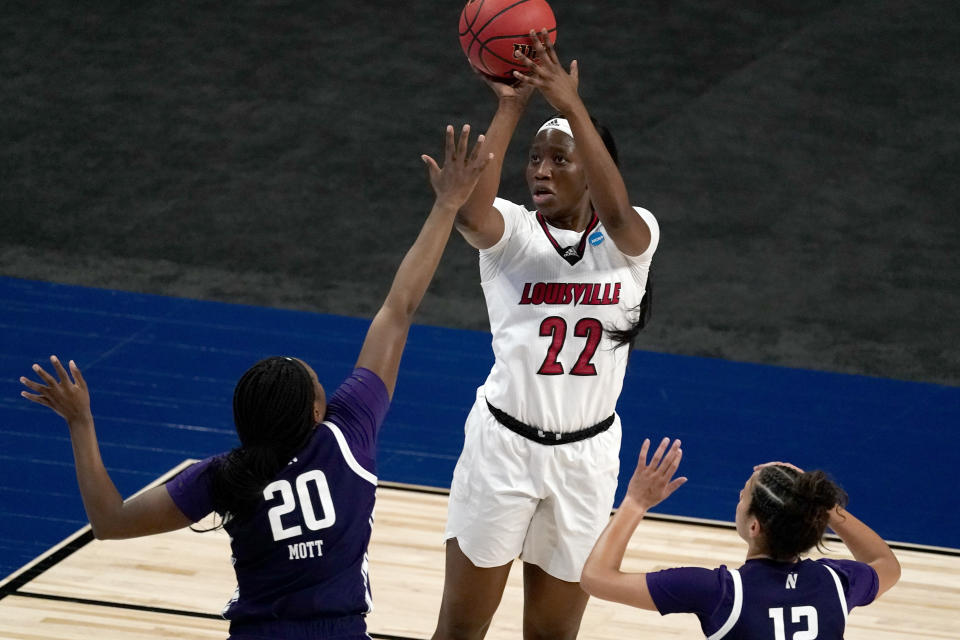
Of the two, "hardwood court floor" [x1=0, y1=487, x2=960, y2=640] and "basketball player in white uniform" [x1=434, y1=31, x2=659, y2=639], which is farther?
"hardwood court floor" [x1=0, y1=487, x2=960, y2=640]

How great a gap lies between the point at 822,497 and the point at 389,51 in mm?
9321

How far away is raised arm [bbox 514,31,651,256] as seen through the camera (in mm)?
3482

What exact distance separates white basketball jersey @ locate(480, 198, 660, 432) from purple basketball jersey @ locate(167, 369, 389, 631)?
89 centimetres

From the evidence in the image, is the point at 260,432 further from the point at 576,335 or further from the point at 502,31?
the point at 502,31

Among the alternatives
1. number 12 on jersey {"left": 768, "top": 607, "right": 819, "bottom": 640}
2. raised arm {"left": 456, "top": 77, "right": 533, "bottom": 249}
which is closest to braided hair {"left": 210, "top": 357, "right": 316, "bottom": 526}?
raised arm {"left": 456, "top": 77, "right": 533, "bottom": 249}

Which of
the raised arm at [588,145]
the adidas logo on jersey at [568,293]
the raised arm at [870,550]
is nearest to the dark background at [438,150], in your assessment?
the adidas logo on jersey at [568,293]

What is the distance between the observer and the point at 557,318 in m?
3.77

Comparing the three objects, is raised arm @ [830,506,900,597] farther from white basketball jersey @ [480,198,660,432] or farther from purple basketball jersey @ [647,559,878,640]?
white basketball jersey @ [480,198,660,432]

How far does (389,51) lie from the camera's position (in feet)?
38.2

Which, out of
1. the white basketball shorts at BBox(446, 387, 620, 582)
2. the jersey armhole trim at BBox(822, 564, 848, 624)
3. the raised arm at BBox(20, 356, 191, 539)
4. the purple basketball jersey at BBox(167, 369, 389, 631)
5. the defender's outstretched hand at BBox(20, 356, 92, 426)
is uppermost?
the defender's outstretched hand at BBox(20, 356, 92, 426)

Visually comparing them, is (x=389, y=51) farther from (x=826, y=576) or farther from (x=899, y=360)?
(x=826, y=576)

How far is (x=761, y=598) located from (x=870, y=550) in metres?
0.42

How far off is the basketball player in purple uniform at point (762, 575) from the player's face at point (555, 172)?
3.70ft

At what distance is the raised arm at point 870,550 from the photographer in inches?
121
